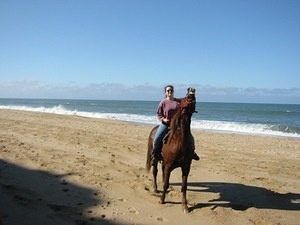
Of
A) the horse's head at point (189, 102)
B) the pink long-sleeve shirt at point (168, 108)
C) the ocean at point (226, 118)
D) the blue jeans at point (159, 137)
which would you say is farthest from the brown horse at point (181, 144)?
the ocean at point (226, 118)

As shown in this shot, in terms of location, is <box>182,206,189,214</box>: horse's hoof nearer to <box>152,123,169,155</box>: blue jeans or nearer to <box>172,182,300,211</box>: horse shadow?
<box>172,182,300,211</box>: horse shadow

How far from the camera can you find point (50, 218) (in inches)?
207

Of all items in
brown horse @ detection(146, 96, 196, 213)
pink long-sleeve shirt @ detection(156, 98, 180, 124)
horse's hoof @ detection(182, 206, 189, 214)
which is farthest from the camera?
pink long-sleeve shirt @ detection(156, 98, 180, 124)

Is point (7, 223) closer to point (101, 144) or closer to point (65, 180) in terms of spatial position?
point (65, 180)

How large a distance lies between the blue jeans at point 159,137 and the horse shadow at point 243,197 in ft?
4.47

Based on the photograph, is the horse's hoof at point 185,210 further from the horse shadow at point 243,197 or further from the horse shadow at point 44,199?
the horse shadow at point 44,199

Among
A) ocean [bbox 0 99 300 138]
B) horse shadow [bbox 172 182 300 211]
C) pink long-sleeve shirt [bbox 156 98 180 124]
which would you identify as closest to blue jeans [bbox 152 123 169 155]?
pink long-sleeve shirt [bbox 156 98 180 124]

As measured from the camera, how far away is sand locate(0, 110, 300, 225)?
18.6ft

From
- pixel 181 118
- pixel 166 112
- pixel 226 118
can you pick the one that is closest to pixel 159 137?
pixel 166 112

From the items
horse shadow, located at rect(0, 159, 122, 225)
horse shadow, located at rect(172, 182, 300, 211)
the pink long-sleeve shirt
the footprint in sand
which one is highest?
the pink long-sleeve shirt

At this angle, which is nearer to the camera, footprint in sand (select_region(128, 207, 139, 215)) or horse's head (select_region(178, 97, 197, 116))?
horse's head (select_region(178, 97, 197, 116))

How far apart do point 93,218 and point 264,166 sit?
23.3 feet

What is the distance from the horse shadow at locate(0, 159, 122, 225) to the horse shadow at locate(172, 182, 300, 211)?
1.95 meters

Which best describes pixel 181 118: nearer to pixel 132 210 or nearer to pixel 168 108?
pixel 168 108
